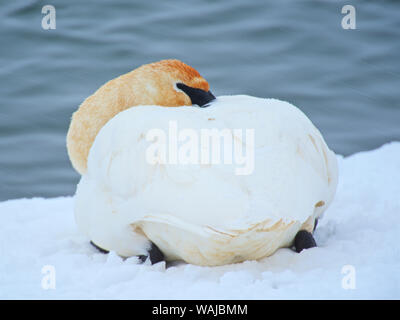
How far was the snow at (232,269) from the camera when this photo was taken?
2877 mm

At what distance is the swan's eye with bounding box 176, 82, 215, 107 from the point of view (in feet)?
12.2

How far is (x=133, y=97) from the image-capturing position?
369 centimetres

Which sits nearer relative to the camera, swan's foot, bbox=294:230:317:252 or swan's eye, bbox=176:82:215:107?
swan's foot, bbox=294:230:317:252

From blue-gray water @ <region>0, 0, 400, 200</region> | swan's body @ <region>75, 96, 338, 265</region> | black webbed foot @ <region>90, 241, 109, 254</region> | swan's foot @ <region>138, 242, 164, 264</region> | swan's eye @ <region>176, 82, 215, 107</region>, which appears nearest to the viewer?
swan's body @ <region>75, 96, 338, 265</region>

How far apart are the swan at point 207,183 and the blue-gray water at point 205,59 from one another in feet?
8.41

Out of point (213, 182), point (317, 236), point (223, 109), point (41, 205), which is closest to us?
point (213, 182)

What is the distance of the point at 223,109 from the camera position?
3238mm

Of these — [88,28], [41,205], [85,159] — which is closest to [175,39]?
[88,28]

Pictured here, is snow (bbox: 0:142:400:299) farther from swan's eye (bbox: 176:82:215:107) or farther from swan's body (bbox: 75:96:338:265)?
swan's eye (bbox: 176:82:215:107)

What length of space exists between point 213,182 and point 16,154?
3.68 meters

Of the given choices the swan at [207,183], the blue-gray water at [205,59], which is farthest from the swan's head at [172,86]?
the blue-gray water at [205,59]

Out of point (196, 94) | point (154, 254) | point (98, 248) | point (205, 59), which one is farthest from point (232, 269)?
point (205, 59)

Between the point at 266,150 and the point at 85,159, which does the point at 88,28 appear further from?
the point at 266,150

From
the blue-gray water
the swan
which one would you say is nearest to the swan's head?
the swan
